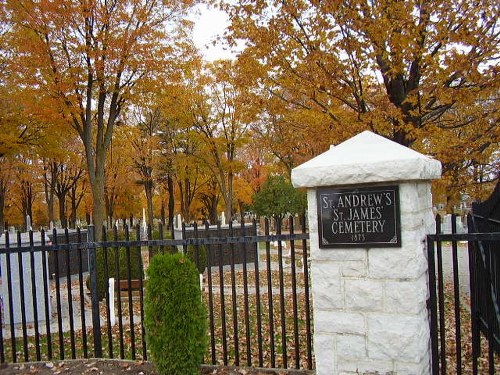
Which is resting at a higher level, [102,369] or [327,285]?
[327,285]

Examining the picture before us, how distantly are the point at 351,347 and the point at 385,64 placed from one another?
515cm

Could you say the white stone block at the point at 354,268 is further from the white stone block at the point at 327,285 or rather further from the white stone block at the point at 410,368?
the white stone block at the point at 410,368

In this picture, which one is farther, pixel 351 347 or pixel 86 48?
pixel 86 48

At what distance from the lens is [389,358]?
365 centimetres

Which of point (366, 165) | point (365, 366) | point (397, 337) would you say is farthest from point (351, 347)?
point (366, 165)

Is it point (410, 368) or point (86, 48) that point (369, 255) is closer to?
point (410, 368)

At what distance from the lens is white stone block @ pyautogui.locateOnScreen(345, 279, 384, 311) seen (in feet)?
12.1

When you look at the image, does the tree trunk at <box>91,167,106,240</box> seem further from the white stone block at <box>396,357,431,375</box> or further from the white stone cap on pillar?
the white stone block at <box>396,357,431,375</box>

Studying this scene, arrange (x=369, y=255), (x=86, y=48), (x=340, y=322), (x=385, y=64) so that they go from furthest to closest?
1. (x=86, y=48)
2. (x=385, y=64)
3. (x=340, y=322)
4. (x=369, y=255)

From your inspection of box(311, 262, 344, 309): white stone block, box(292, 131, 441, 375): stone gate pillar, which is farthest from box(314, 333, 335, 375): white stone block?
box(311, 262, 344, 309): white stone block

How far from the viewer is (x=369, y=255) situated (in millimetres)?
3691

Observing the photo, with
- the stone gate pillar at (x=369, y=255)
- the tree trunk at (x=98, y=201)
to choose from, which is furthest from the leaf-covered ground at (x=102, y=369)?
the tree trunk at (x=98, y=201)

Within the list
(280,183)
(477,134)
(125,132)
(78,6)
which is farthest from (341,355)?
(280,183)

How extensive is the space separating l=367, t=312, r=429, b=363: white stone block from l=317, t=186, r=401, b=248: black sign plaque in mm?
582
